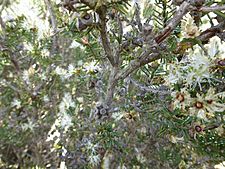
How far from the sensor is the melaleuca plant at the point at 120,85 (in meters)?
0.75

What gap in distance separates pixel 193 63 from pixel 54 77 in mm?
1349

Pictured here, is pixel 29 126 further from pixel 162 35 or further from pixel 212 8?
pixel 212 8

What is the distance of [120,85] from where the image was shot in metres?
1.21

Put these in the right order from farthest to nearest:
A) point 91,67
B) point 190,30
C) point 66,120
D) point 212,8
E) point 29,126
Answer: point 29,126
point 66,120
point 91,67
point 190,30
point 212,8

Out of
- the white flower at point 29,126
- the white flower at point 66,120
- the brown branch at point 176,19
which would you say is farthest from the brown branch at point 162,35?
the white flower at point 29,126

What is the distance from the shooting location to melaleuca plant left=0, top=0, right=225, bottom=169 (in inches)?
29.5

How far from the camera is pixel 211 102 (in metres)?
0.79

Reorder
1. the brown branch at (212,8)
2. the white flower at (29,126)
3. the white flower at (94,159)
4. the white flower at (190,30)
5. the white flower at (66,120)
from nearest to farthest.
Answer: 1. the brown branch at (212,8)
2. the white flower at (190,30)
3. the white flower at (94,159)
4. the white flower at (66,120)
5. the white flower at (29,126)

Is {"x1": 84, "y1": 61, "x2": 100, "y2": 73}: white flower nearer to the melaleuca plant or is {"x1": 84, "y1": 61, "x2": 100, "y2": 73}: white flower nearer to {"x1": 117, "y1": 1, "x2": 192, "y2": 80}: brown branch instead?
the melaleuca plant

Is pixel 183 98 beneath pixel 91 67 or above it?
beneath

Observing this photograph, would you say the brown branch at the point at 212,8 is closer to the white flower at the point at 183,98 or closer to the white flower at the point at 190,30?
the white flower at the point at 190,30

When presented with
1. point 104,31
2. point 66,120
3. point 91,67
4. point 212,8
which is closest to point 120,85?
point 91,67

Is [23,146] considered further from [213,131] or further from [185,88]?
[185,88]

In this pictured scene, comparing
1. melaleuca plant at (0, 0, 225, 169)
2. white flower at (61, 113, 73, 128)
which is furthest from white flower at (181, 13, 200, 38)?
white flower at (61, 113, 73, 128)
